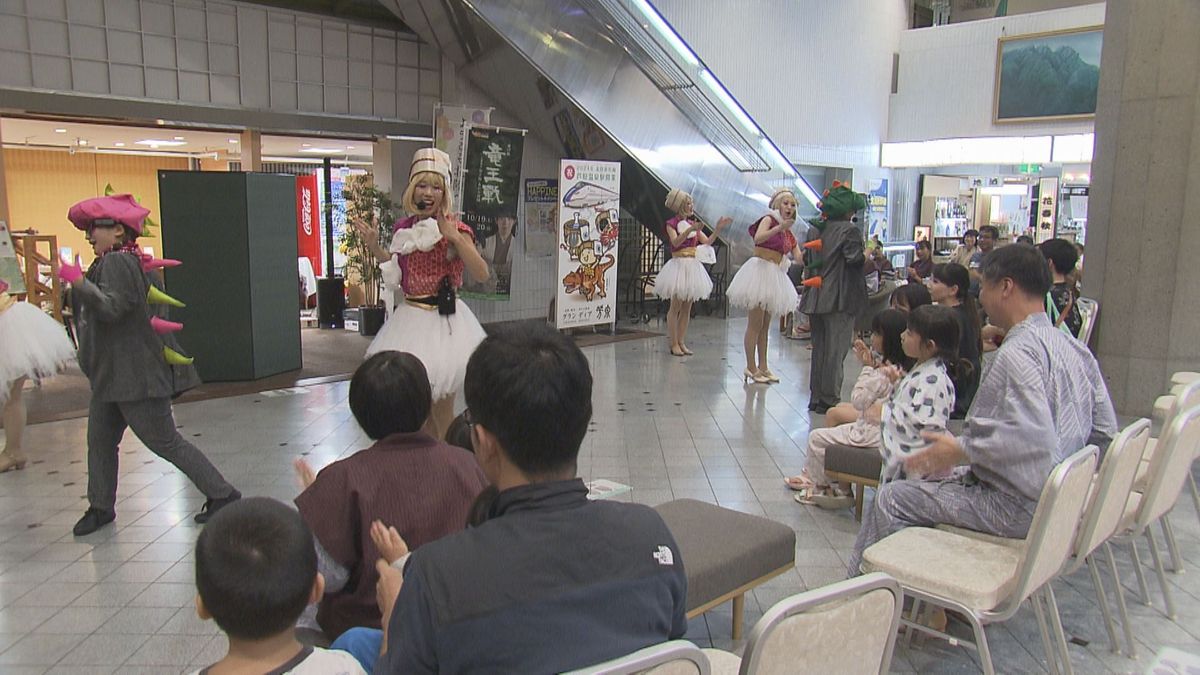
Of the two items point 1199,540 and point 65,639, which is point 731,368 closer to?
point 1199,540

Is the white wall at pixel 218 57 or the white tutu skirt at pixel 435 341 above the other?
the white wall at pixel 218 57

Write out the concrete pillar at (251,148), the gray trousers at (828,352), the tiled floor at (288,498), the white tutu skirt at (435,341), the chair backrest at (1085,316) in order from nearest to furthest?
A: the tiled floor at (288,498), the white tutu skirt at (435,341), the chair backrest at (1085,316), the gray trousers at (828,352), the concrete pillar at (251,148)

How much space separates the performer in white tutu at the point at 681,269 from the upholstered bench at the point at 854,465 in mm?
4816

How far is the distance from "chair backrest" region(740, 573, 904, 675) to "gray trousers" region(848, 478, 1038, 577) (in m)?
1.01

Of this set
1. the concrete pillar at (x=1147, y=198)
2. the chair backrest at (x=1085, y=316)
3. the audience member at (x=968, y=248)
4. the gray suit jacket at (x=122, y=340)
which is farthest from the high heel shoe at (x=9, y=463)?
the audience member at (x=968, y=248)

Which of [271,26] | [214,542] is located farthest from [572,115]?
[214,542]

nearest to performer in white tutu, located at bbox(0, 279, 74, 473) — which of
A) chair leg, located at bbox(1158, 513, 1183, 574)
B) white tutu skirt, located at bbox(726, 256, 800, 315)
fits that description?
white tutu skirt, located at bbox(726, 256, 800, 315)

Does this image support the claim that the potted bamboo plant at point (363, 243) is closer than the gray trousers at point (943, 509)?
No

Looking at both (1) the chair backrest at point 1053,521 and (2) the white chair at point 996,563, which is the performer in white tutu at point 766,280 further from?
(1) the chair backrest at point 1053,521

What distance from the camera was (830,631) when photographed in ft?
5.49

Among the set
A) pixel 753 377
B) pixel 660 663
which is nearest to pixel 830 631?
pixel 660 663

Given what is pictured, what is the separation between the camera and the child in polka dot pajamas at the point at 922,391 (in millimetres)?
3275

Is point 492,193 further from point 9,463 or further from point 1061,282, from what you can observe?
point 1061,282

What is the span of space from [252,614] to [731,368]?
7.26 m
